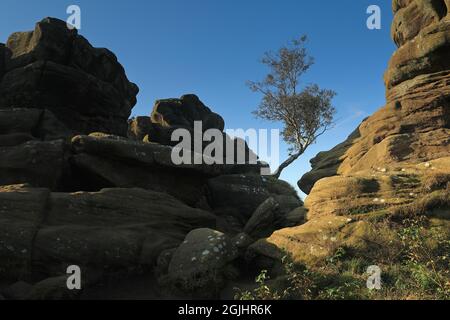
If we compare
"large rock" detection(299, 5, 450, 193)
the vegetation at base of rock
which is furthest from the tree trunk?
the vegetation at base of rock

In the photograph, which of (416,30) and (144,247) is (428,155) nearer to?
(416,30)

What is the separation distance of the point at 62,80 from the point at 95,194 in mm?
19972

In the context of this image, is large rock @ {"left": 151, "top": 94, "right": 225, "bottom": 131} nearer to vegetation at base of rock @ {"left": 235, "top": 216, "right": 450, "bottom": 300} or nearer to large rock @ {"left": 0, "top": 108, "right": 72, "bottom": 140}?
large rock @ {"left": 0, "top": 108, "right": 72, "bottom": 140}

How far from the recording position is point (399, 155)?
2097cm

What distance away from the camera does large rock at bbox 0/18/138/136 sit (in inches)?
1288

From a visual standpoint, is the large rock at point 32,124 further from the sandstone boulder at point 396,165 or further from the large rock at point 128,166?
the sandstone boulder at point 396,165

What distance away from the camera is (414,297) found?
407 inches

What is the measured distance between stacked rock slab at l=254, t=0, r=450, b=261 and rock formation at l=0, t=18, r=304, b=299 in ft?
9.64

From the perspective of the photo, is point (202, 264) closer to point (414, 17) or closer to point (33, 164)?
point (33, 164)

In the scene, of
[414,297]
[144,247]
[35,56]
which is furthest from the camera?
[35,56]

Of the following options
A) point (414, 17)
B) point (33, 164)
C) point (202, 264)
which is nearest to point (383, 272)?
point (202, 264)
